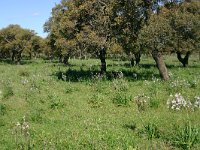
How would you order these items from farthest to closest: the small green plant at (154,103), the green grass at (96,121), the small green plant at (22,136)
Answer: the small green plant at (154,103)
the green grass at (96,121)
the small green plant at (22,136)

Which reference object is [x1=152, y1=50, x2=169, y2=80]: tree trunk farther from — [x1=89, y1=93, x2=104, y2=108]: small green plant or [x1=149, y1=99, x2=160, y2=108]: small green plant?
[x1=149, y1=99, x2=160, y2=108]: small green plant

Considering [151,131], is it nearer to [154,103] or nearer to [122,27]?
[154,103]

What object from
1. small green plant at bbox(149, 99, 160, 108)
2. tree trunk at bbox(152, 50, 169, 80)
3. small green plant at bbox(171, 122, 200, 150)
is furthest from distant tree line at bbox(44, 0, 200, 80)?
small green plant at bbox(171, 122, 200, 150)

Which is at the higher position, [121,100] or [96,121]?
[121,100]

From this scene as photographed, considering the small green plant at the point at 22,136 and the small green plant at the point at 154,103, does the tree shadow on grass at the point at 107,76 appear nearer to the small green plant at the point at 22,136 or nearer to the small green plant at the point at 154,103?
the small green plant at the point at 154,103

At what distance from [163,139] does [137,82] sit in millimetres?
12243

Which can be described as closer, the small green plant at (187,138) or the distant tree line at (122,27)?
the small green plant at (187,138)

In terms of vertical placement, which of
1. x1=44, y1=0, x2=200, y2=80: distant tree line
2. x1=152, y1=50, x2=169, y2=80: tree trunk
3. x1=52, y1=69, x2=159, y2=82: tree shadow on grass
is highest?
x1=44, y1=0, x2=200, y2=80: distant tree line

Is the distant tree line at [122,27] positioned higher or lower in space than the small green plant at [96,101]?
higher

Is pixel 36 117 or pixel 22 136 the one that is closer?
pixel 22 136

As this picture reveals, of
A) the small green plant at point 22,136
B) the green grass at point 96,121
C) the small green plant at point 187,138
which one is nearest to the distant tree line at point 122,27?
the green grass at point 96,121

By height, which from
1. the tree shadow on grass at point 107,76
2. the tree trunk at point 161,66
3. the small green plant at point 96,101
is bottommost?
the small green plant at point 96,101

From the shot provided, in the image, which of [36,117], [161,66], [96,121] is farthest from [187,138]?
[161,66]

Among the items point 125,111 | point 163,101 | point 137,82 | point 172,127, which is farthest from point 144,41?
point 172,127
